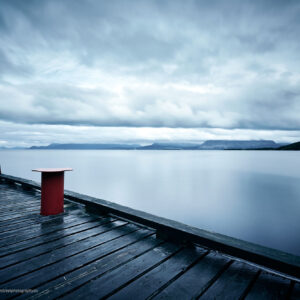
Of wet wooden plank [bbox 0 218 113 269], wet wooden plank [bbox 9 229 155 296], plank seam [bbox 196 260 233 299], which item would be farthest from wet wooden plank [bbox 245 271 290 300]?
wet wooden plank [bbox 0 218 113 269]

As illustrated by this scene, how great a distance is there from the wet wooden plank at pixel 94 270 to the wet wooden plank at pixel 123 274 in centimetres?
7

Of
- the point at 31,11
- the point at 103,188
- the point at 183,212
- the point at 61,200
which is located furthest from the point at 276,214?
the point at 31,11

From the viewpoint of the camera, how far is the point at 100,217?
169 inches

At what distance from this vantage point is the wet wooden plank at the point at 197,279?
6.64 feet

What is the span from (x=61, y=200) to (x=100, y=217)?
1.05m

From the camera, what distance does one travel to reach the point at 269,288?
2.11 m

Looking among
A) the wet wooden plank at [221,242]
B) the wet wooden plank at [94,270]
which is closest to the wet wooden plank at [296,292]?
the wet wooden plank at [221,242]

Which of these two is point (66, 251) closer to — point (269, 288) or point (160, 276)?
point (160, 276)

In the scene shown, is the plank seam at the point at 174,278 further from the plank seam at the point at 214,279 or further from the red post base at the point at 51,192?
the red post base at the point at 51,192

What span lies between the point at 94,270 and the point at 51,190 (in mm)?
2562

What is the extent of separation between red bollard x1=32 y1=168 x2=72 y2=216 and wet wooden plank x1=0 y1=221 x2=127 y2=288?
4.60ft

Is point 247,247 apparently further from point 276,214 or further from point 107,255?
point 276,214

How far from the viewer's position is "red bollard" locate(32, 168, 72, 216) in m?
4.39

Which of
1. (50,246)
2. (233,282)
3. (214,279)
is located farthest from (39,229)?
(233,282)
